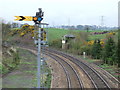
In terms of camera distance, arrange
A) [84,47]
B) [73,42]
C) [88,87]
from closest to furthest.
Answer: [88,87] < [84,47] < [73,42]

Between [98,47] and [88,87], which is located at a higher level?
[98,47]

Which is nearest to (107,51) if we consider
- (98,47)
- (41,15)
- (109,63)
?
(109,63)

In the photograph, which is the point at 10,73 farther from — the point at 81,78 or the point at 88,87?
the point at 88,87

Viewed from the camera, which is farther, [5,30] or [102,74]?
[5,30]

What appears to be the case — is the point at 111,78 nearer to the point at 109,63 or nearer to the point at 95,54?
the point at 109,63

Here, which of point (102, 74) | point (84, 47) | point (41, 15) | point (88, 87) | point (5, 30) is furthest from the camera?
point (84, 47)

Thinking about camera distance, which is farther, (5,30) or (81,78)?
(5,30)

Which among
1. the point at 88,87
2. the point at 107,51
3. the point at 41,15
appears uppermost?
the point at 41,15

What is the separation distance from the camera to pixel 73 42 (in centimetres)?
→ 4075

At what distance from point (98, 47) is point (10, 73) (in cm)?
1614

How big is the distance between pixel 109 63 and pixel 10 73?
13914mm

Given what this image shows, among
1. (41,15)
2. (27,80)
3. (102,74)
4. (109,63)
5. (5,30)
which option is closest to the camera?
(41,15)

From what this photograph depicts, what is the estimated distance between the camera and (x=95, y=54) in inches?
1252

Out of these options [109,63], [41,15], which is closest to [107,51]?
[109,63]
